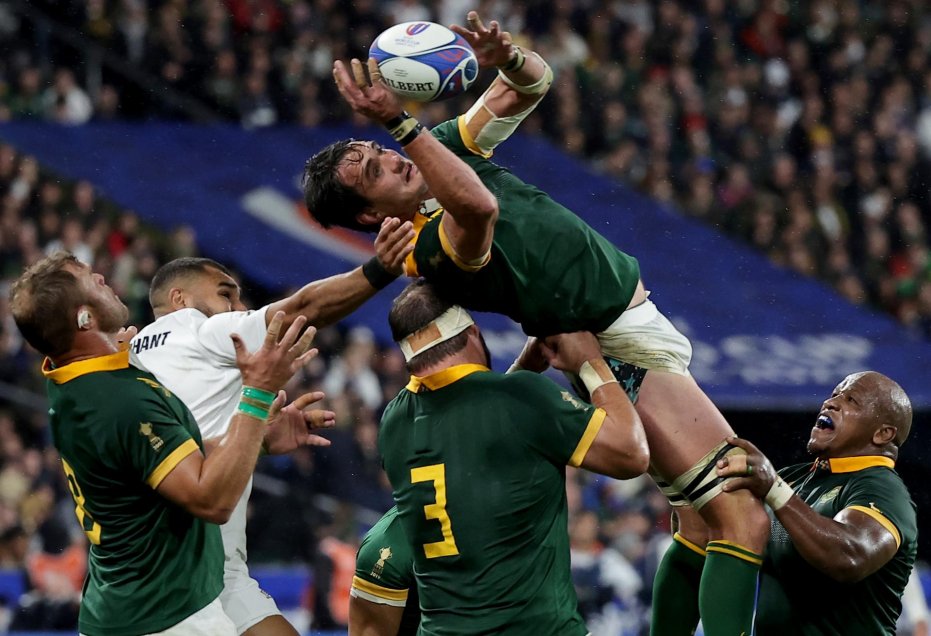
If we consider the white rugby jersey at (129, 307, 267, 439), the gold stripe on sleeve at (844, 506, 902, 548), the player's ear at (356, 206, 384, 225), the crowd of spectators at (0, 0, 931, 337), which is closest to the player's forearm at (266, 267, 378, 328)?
the white rugby jersey at (129, 307, 267, 439)

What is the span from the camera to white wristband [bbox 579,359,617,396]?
5.32 m

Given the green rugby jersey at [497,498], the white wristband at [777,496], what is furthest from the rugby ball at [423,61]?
the white wristband at [777,496]

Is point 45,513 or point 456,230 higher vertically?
point 456,230

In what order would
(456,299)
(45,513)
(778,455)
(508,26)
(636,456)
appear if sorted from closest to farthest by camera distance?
1. (636,456)
2. (456,299)
3. (45,513)
4. (778,455)
5. (508,26)

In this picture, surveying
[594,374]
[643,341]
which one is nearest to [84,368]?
[594,374]

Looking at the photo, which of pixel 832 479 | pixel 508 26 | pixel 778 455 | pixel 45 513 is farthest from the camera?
pixel 508 26

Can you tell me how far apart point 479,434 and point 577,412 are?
36 centimetres

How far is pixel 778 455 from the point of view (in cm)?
1452

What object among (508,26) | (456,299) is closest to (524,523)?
(456,299)

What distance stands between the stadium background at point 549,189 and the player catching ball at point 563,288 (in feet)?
19.8

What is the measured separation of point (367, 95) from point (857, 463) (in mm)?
2602

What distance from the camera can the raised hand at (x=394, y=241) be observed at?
221 inches

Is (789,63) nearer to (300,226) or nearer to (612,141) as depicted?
(612,141)

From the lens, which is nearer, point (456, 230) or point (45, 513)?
point (456, 230)
